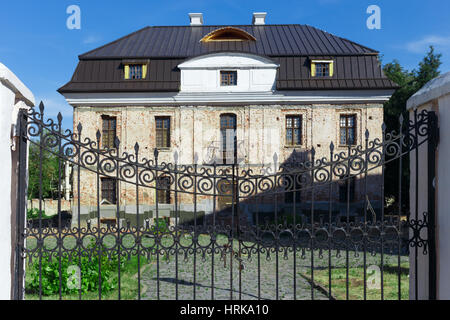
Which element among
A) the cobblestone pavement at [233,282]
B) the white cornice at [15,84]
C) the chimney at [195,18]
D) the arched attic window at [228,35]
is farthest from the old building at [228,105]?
the white cornice at [15,84]

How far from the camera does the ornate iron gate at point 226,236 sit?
4191mm

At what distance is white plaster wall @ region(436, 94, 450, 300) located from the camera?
13.0 ft

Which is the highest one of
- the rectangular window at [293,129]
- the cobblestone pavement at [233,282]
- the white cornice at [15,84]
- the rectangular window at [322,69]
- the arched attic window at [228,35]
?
the arched attic window at [228,35]

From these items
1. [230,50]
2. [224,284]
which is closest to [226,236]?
[224,284]

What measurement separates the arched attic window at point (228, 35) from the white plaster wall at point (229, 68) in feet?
7.72

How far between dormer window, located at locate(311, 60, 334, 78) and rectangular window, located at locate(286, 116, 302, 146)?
231 centimetres

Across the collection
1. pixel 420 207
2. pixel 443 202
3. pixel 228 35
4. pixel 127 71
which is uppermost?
pixel 228 35

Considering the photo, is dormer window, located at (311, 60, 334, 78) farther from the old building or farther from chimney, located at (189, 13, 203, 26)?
chimney, located at (189, 13, 203, 26)

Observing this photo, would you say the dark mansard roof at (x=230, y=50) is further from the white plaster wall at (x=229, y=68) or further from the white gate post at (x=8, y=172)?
the white gate post at (x=8, y=172)

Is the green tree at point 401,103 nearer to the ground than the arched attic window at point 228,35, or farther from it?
nearer to the ground

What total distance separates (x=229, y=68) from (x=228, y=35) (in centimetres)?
325

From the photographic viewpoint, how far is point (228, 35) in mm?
21500

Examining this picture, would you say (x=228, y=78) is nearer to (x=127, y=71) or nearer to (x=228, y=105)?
(x=228, y=105)

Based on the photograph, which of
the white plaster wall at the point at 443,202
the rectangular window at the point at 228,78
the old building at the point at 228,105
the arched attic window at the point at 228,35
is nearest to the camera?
the white plaster wall at the point at 443,202
